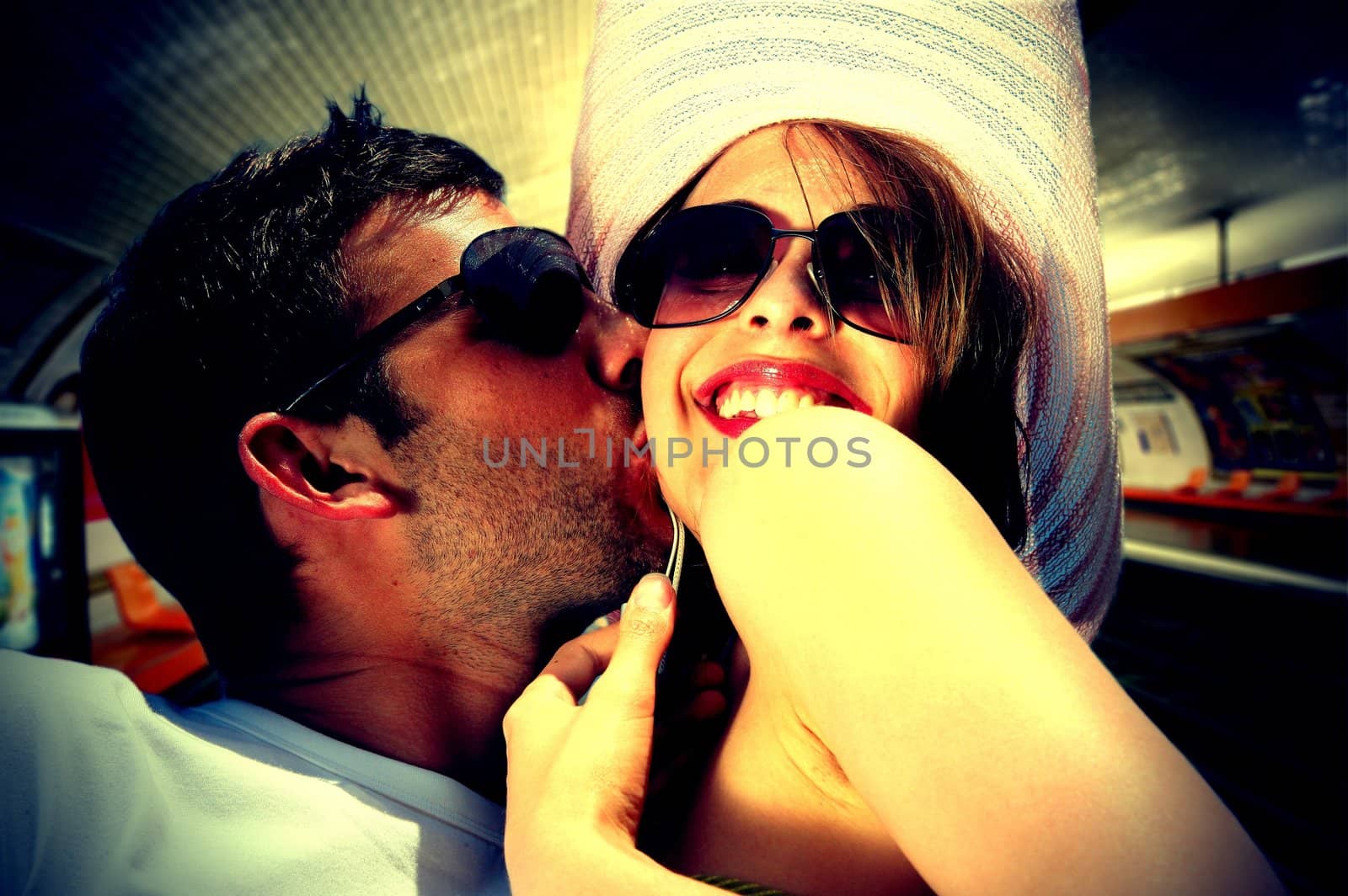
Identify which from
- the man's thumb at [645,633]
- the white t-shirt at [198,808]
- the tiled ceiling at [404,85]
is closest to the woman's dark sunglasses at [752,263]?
the man's thumb at [645,633]

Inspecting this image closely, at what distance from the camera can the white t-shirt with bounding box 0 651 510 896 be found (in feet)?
3.29

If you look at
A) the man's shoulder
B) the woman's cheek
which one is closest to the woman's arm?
the woman's cheek

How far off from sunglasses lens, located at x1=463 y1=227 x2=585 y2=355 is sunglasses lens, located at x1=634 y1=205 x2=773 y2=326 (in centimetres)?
29

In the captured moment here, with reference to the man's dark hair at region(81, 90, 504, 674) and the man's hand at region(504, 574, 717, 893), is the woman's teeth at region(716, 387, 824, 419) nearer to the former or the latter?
the man's hand at region(504, 574, 717, 893)

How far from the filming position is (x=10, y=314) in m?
4.32

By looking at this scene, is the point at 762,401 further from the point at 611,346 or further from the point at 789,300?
the point at 611,346

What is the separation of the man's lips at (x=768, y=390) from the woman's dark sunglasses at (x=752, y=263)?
0.39 ft

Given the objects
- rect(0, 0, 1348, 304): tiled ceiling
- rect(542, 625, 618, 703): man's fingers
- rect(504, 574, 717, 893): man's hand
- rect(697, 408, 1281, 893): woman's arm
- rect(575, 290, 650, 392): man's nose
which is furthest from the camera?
rect(0, 0, 1348, 304): tiled ceiling

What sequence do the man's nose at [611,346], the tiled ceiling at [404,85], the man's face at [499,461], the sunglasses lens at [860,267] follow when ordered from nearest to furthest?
the sunglasses lens at [860,267] → the man's face at [499,461] → the man's nose at [611,346] → the tiled ceiling at [404,85]

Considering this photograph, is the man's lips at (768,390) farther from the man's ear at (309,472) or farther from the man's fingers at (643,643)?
the man's ear at (309,472)

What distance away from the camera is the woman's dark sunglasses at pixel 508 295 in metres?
1.43

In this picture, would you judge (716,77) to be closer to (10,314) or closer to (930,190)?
(930,190)

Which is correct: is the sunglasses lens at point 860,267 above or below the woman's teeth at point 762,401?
above

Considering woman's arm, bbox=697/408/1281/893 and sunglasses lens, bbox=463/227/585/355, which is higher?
sunglasses lens, bbox=463/227/585/355
